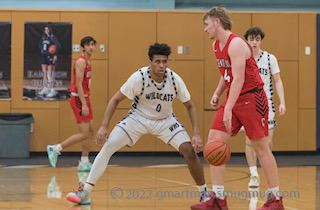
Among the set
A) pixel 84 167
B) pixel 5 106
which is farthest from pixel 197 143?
pixel 5 106

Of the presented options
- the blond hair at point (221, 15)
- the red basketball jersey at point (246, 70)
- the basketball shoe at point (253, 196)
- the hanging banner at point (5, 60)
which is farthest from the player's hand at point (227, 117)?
the hanging banner at point (5, 60)

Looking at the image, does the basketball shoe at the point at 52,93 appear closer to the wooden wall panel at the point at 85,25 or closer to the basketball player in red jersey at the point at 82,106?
the wooden wall panel at the point at 85,25

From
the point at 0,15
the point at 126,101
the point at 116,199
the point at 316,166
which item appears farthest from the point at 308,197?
the point at 0,15

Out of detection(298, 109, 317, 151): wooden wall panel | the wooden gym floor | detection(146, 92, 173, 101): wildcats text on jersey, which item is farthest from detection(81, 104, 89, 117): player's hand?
detection(298, 109, 317, 151): wooden wall panel

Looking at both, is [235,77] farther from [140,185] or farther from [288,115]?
[288,115]

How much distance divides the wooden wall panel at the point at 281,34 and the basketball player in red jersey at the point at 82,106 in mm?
4348

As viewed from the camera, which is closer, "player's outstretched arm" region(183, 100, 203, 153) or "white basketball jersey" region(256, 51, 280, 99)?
"player's outstretched arm" region(183, 100, 203, 153)

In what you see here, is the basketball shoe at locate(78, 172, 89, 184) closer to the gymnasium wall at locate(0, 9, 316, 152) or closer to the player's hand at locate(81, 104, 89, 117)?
the player's hand at locate(81, 104, 89, 117)

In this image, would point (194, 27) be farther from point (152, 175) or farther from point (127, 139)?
point (127, 139)

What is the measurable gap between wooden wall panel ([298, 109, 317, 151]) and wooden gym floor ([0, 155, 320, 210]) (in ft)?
3.78

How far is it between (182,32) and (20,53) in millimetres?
3314

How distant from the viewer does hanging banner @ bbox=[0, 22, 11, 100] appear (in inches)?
452

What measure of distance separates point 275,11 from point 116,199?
7.11 m

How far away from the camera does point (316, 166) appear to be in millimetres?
9859
